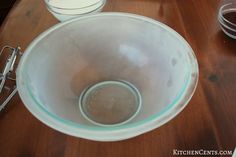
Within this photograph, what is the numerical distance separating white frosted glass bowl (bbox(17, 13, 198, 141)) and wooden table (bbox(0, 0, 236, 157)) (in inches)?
1.8

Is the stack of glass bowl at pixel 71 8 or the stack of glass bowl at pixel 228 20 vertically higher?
the stack of glass bowl at pixel 71 8

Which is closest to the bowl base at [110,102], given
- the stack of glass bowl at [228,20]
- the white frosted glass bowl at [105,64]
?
the white frosted glass bowl at [105,64]

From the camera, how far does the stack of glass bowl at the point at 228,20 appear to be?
2.15 ft

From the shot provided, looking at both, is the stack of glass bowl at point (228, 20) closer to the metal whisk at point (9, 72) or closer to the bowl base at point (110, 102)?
the bowl base at point (110, 102)

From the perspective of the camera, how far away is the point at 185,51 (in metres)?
0.49

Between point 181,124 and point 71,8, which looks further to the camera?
point 71,8

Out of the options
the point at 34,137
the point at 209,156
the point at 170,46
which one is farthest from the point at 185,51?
the point at 34,137

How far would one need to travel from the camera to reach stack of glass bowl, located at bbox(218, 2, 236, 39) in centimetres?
65

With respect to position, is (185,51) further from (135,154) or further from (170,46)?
(135,154)

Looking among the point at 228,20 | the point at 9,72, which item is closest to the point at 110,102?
the point at 9,72

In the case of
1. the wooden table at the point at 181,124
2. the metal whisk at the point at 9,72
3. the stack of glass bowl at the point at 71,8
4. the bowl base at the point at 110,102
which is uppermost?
the stack of glass bowl at the point at 71,8

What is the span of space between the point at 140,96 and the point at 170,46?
0.40 feet

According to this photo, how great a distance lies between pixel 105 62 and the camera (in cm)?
62

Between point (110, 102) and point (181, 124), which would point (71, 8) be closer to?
point (110, 102)
